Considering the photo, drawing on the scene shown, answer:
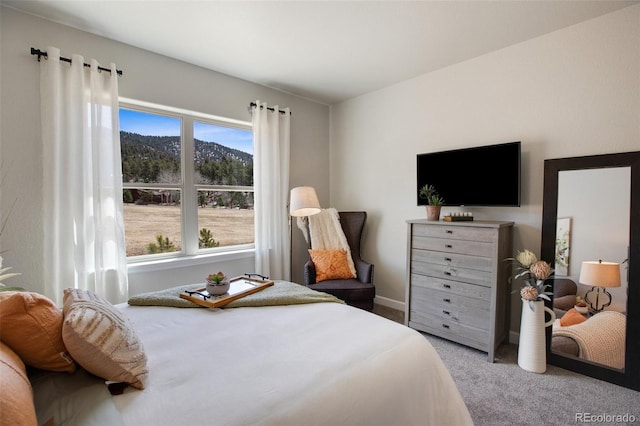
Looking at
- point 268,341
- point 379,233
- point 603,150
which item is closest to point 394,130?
point 379,233

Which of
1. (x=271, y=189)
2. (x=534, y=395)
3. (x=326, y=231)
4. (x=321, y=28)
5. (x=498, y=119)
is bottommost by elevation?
(x=534, y=395)

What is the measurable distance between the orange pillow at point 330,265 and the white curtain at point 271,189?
443mm

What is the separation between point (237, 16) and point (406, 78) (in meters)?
1.97

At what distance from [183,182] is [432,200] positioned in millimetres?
2591

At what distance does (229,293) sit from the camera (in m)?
1.97

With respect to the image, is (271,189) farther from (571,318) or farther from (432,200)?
(571,318)

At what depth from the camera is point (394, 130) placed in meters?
3.54

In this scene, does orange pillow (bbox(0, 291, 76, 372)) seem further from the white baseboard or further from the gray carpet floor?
the white baseboard

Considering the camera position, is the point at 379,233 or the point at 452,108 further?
the point at 379,233

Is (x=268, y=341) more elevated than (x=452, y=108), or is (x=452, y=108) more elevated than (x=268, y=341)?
(x=452, y=108)

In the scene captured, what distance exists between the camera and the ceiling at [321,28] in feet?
6.88

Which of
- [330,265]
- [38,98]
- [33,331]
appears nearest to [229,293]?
[33,331]

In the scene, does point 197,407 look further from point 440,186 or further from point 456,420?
point 440,186

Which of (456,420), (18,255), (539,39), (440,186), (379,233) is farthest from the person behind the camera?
(379,233)
